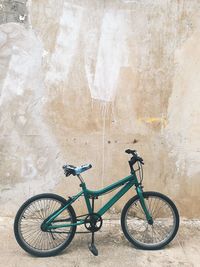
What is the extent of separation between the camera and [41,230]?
5004 mm

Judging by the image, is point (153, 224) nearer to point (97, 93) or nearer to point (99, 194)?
point (99, 194)

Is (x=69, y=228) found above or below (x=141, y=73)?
below

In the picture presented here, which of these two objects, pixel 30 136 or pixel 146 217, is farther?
pixel 30 136

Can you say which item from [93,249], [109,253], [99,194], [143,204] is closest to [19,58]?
[99,194]

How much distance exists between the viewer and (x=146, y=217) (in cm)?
525

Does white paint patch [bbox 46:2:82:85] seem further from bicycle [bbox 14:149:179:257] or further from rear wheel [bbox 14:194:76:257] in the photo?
rear wheel [bbox 14:194:76:257]

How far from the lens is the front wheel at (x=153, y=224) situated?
5195mm

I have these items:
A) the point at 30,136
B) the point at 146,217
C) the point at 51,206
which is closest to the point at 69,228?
the point at 51,206

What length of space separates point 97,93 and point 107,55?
1.64 ft

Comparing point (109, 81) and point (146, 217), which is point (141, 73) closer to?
point (109, 81)

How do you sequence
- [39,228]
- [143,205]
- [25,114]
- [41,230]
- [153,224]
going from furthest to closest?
[25,114]
[153,224]
[39,228]
[143,205]
[41,230]

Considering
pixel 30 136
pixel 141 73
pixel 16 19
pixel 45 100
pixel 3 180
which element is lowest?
pixel 3 180

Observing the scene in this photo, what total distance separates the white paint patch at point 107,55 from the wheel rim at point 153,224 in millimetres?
1447

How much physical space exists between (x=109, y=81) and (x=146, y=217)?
5.82ft
